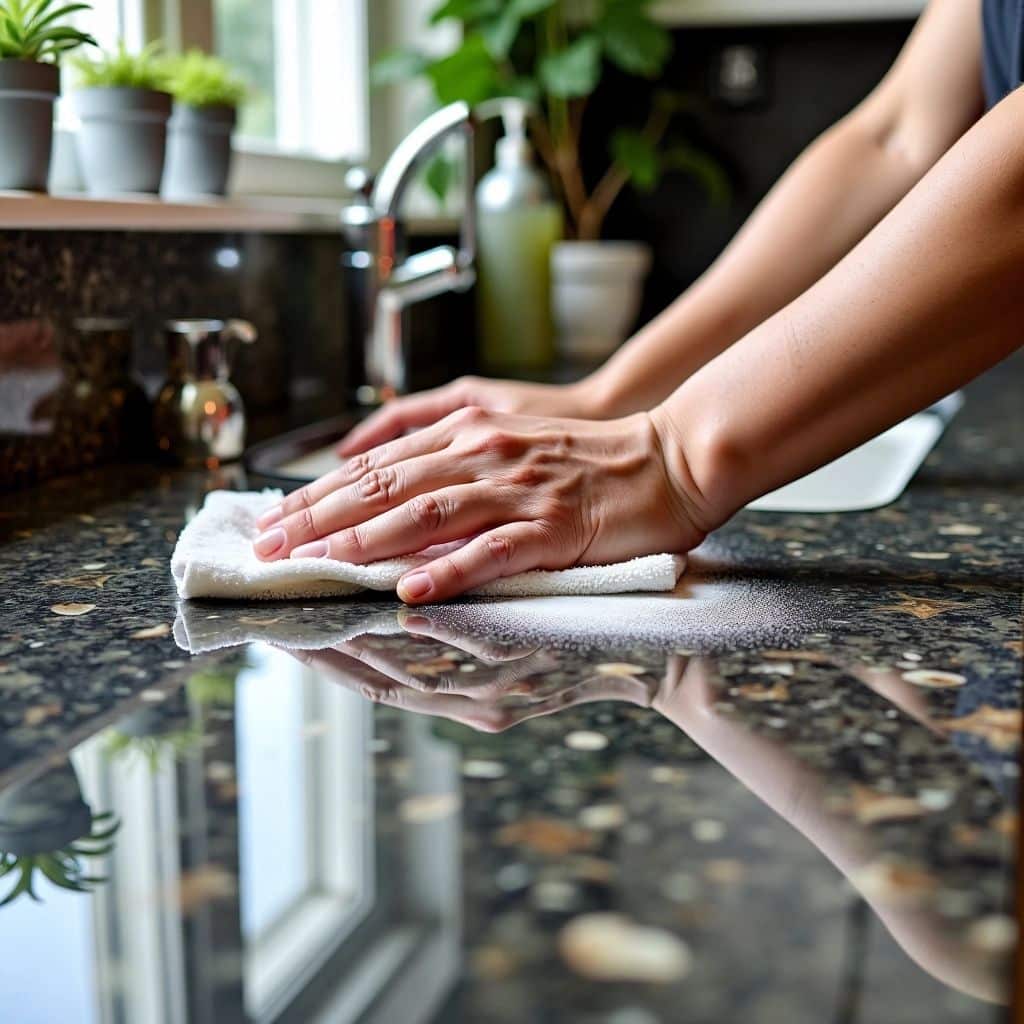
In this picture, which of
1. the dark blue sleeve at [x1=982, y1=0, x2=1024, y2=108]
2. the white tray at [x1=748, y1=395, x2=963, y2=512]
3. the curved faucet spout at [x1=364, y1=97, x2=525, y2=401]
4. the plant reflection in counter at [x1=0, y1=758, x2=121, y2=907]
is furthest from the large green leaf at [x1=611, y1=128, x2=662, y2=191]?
the plant reflection in counter at [x1=0, y1=758, x2=121, y2=907]

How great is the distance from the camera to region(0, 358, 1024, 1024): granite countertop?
362 millimetres

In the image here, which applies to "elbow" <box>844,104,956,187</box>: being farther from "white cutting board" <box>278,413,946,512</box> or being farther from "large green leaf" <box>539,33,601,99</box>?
"large green leaf" <box>539,33,601,99</box>

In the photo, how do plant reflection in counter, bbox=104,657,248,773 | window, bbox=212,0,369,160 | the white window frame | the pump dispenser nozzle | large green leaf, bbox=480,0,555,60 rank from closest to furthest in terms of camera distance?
1. plant reflection in counter, bbox=104,657,248,773
2. the white window frame
3. window, bbox=212,0,369,160
4. the pump dispenser nozzle
5. large green leaf, bbox=480,0,555,60

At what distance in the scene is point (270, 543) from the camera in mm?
766

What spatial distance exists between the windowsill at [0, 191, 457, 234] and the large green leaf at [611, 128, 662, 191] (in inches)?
30.4

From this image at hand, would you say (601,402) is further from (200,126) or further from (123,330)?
(200,126)

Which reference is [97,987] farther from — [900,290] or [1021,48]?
[1021,48]

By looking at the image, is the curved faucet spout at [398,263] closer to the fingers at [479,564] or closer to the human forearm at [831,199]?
the human forearm at [831,199]

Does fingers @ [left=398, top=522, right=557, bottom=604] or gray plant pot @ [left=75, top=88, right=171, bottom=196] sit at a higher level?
gray plant pot @ [left=75, top=88, right=171, bottom=196]

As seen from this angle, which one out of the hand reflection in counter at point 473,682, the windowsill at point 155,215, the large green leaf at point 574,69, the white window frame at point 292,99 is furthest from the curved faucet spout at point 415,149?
the hand reflection in counter at point 473,682

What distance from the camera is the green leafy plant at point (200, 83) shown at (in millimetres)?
1346

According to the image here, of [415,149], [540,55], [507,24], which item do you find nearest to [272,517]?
[415,149]

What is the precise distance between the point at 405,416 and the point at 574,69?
4.61ft

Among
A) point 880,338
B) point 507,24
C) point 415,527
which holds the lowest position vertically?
point 415,527
